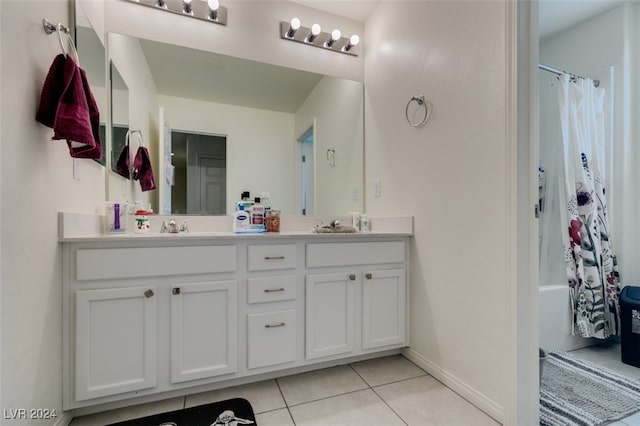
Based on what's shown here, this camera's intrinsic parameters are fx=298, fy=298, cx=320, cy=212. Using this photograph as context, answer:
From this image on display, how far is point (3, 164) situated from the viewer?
34.9 inches

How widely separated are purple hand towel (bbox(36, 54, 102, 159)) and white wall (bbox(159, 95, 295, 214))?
823 millimetres

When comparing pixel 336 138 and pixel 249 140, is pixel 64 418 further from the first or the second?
pixel 336 138

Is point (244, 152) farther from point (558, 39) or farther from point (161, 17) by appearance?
point (558, 39)

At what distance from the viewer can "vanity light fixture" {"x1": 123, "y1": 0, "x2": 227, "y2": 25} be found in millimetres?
1861

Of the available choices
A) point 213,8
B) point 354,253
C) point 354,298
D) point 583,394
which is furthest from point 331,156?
point 583,394

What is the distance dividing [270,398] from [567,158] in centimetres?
246

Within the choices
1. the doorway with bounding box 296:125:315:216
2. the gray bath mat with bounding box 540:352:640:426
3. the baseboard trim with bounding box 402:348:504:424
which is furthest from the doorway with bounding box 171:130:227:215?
the gray bath mat with bounding box 540:352:640:426

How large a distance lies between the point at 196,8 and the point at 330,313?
2.10 m

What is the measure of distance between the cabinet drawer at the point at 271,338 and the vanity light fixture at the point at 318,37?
1.93 metres

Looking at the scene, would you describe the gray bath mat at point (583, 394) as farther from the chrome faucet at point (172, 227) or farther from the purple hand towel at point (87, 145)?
the purple hand towel at point (87, 145)

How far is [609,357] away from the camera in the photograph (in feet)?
6.39

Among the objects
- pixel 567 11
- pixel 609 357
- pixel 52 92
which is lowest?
pixel 609 357

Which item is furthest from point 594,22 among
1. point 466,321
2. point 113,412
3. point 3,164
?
point 113,412

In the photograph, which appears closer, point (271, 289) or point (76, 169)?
point (76, 169)
